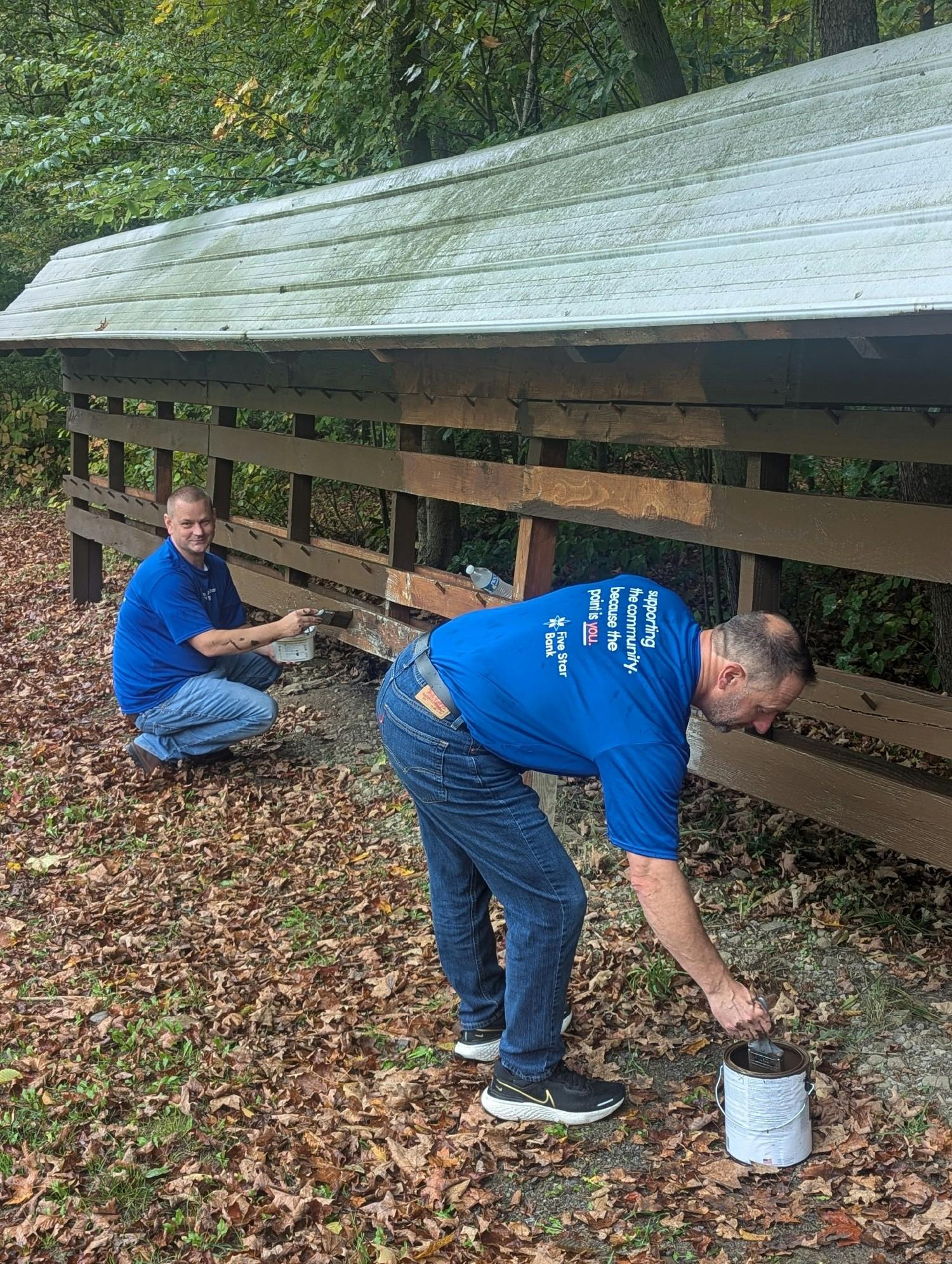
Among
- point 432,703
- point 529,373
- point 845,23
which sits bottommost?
point 432,703

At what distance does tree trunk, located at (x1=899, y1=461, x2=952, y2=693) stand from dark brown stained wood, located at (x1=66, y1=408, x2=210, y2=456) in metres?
5.33

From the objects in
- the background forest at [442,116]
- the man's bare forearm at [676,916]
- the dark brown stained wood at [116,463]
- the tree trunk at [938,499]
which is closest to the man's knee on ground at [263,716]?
the background forest at [442,116]

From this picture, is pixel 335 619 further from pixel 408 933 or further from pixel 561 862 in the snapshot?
pixel 561 862

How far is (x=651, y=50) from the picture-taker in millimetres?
6418

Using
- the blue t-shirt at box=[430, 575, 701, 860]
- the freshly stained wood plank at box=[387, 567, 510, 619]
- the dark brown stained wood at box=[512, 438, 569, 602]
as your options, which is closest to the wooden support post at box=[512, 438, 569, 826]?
the dark brown stained wood at box=[512, 438, 569, 602]

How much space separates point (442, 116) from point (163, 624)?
546 cm

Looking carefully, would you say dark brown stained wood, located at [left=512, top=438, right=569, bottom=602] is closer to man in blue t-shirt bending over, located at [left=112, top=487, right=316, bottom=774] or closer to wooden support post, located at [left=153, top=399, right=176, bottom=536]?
man in blue t-shirt bending over, located at [left=112, top=487, right=316, bottom=774]

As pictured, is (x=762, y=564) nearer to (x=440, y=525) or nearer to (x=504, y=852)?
(x=504, y=852)

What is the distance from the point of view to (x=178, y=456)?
13.7 m

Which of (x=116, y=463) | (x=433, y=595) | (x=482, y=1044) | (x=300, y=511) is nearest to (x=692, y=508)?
(x=433, y=595)

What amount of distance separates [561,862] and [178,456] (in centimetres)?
1144

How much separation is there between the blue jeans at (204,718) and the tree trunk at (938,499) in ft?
12.7

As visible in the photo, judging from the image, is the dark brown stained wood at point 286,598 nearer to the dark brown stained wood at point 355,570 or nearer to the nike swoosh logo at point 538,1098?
the dark brown stained wood at point 355,570

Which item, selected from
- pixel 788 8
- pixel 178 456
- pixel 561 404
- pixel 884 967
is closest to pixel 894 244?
pixel 561 404
